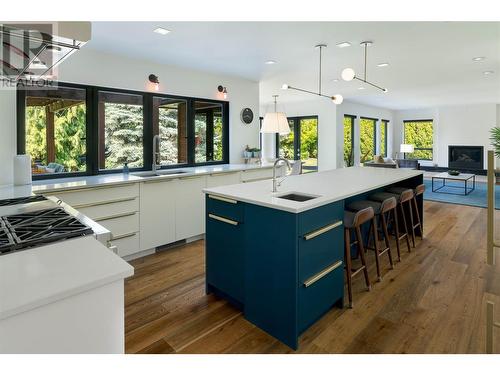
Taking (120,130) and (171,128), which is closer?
(120,130)

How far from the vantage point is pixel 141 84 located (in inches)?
167

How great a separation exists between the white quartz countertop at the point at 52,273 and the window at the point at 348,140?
8.93 meters

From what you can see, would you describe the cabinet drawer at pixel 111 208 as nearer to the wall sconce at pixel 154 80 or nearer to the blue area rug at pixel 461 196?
the wall sconce at pixel 154 80

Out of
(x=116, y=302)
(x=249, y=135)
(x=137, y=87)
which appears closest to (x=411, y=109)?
(x=249, y=135)

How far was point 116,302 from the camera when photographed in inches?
43.9

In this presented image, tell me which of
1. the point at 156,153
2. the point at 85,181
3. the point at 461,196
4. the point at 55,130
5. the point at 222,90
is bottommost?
the point at 461,196

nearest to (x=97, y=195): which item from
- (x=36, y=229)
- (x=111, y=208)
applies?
(x=111, y=208)

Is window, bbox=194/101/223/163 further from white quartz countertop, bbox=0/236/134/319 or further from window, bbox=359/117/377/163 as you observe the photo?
window, bbox=359/117/377/163

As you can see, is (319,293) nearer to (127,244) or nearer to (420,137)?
(127,244)

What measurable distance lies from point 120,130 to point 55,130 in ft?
2.55

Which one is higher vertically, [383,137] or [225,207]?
[383,137]

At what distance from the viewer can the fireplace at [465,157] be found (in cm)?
1081

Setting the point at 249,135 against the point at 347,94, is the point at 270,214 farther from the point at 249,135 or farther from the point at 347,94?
the point at 347,94

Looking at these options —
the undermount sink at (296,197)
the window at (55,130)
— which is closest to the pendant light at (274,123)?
the undermount sink at (296,197)
